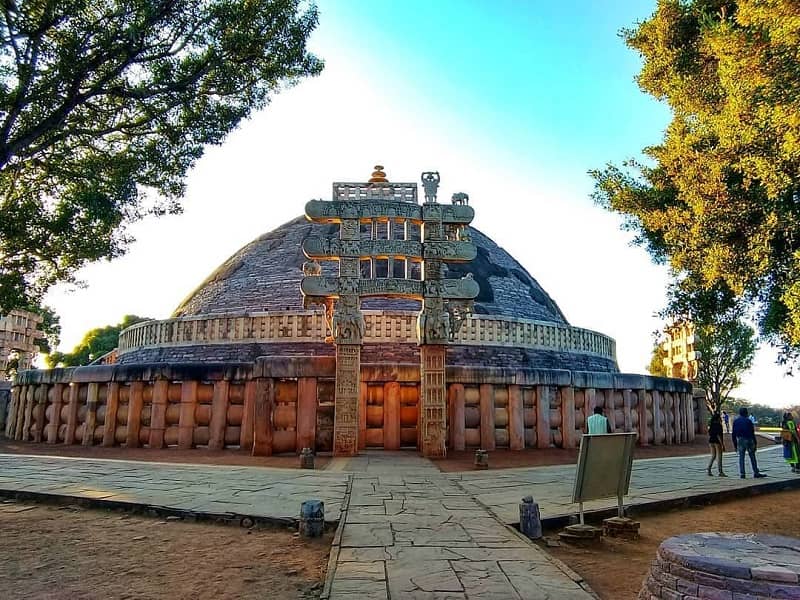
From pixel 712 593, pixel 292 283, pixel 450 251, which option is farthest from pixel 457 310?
pixel 292 283

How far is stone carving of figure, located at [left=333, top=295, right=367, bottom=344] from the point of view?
10078mm

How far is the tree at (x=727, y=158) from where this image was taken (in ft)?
23.9

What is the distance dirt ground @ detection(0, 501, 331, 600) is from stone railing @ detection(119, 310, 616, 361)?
9.75 m

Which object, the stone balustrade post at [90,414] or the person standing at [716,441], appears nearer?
the person standing at [716,441]

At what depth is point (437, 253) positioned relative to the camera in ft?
34.8

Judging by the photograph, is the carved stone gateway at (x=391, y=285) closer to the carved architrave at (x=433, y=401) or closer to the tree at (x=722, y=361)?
the carved architrave at (x=433, y=401)

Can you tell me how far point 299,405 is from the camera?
9.95 meters

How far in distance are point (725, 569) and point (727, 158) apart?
7324mm

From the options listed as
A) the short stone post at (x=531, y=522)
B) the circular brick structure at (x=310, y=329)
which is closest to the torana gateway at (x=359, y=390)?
the circular brick structure at (x=310, y=329)

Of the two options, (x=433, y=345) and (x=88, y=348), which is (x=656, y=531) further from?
(x=88, y=348)

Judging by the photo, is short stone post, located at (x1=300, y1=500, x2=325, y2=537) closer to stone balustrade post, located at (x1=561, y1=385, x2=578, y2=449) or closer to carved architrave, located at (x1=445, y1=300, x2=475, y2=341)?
carved architrave, located at (x1=445, y1=300, x2=475, y2=341)

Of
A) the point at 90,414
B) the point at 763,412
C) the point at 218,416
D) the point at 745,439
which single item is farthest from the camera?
the point at 763,412

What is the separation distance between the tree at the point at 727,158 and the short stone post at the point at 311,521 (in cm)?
681

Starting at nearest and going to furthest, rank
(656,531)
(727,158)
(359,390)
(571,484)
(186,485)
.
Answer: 1. (656,531)
2. (186,485)
3. (571,484)
4. (727,158)
5. (359,390)
